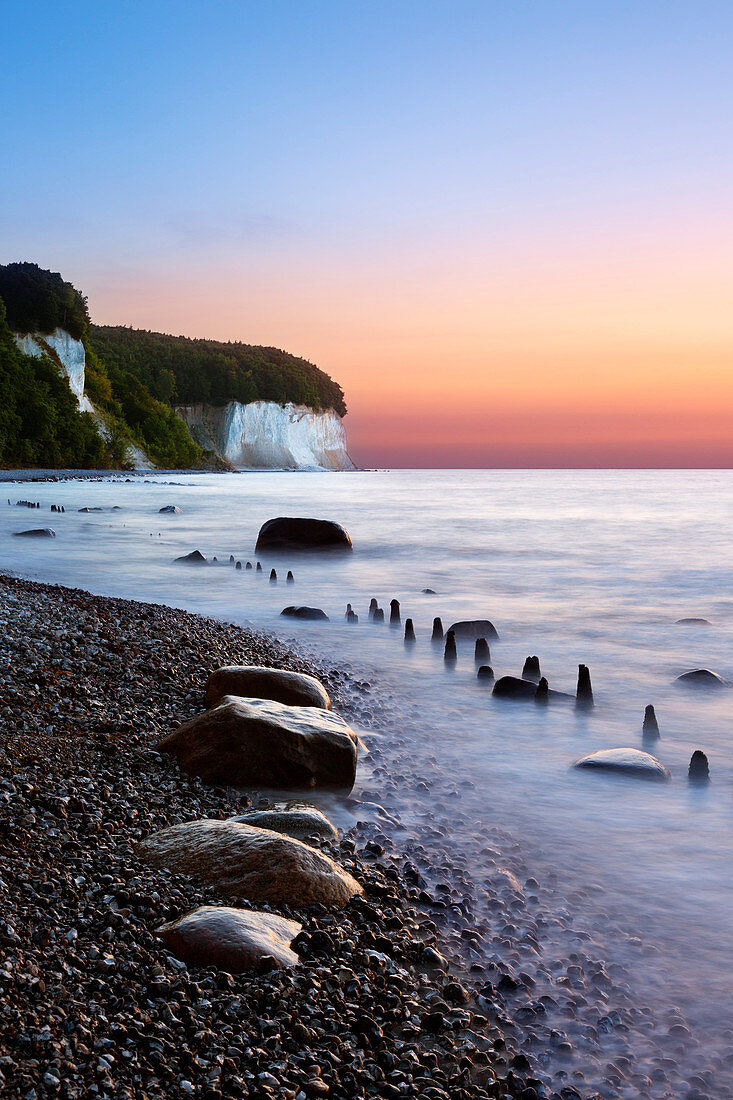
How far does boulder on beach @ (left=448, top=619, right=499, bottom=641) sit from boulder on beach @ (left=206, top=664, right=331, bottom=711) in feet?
19.3

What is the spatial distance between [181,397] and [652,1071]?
15171 cm

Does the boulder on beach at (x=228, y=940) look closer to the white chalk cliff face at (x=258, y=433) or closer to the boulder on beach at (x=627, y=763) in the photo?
the boulder on beach at (x=627, y=763)

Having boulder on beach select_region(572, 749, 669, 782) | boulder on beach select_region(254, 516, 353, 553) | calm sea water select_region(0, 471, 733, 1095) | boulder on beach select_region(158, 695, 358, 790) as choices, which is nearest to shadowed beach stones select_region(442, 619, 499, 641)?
calm sea water select_region(0, 471, 733, 1095)

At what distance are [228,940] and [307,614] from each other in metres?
10.6

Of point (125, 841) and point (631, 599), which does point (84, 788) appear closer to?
point (125, 841)

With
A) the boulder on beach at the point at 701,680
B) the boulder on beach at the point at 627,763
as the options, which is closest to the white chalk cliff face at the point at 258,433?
the boulder on beach at the point at 701,680

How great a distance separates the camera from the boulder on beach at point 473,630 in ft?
43.6

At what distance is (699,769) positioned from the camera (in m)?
7.39

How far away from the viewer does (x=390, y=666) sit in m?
11.2

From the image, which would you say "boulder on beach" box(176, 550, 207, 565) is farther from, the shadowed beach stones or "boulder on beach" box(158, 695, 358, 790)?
"boulder on beach" box(158, 695, 358, 790)

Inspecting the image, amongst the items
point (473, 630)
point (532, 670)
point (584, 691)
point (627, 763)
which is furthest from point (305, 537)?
point (627, 763)

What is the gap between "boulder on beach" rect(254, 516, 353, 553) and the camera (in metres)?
23.3

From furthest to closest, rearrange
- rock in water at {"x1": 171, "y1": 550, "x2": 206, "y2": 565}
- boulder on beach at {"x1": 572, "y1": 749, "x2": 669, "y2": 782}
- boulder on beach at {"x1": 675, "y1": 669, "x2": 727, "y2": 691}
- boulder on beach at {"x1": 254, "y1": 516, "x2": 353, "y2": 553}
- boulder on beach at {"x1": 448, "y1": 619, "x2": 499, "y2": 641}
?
boulder on beach at {"x1": 254, "y1": 516, "x2": 353, "y2": 553}, rock in water at {"x1": 171, "y1": 550, "x2": 206, "y2": 565}, boulder on beach at {"x1": 448, "y1": 619, "x2": 499, "y2": 641}, boulder on beach at {"x1": 675, "y1": 669, "x2": 727, "y2": 691}, boulder on beach at {"x1": 572, "y1": 749, "x2": 669, "y2": 782}

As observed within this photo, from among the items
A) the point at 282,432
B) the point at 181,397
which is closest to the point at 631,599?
the point at 181,397
